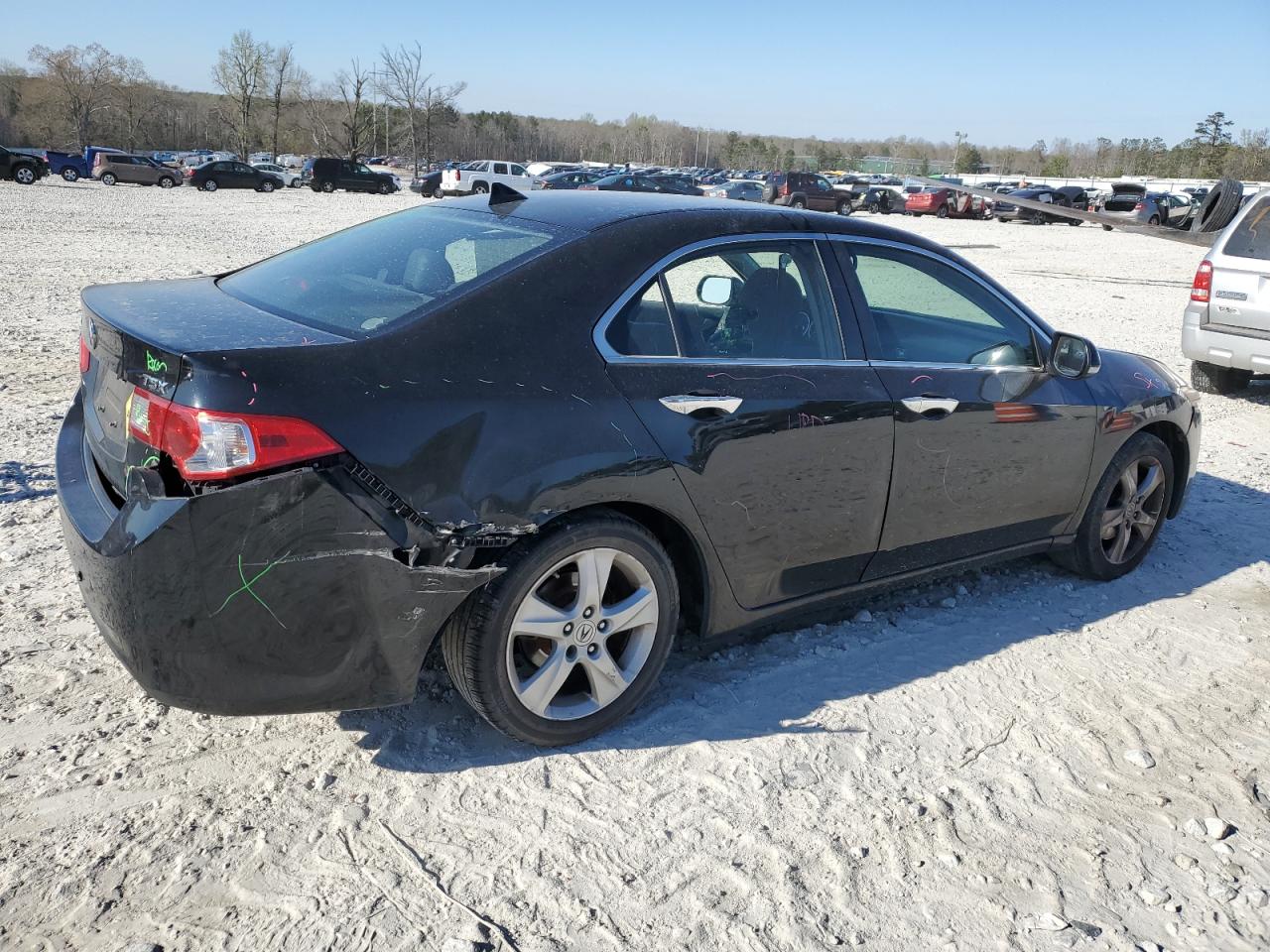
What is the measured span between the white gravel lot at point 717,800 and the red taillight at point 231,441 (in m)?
0.98

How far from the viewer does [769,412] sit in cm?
340

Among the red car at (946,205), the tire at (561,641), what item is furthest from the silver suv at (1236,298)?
the red car at (946,205)

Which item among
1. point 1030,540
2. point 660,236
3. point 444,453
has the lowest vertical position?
point 1030,540

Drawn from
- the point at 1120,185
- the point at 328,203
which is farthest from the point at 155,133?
the point at 1120,185

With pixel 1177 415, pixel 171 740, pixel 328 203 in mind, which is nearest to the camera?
pixel 171 740

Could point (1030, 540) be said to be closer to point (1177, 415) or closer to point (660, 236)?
point (1177, 415)

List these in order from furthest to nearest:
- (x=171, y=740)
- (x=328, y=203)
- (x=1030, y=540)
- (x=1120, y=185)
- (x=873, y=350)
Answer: (x=1120, y=185) < (x=328, y=203) < (x=1030, y=540) < (x=873, y=350) < (x=171, y=740)

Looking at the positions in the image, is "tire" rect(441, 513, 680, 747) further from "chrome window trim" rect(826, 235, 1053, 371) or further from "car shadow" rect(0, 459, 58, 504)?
"car shadow" rect(0, 459, 58, 504)

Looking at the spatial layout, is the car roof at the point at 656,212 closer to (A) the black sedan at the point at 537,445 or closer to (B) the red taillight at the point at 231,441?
(A) the black sedan at the point at 537,445

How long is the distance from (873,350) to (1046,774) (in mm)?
1552

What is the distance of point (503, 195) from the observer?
12.4 feet

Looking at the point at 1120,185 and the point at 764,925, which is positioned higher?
the point at 1120,185

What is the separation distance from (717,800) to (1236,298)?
7733 mm

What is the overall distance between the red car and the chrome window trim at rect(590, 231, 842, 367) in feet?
138
